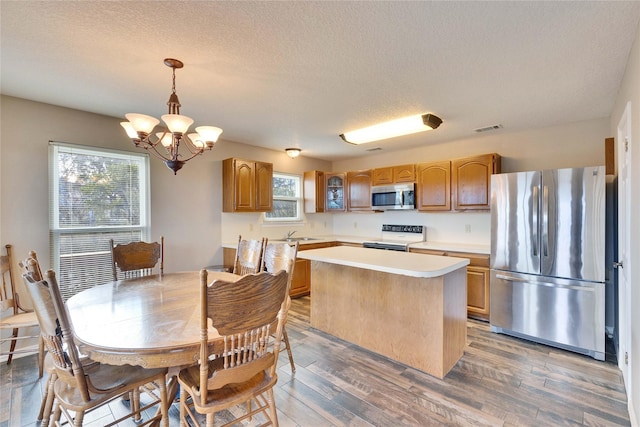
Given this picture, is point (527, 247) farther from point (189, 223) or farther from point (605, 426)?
point (189, 223)

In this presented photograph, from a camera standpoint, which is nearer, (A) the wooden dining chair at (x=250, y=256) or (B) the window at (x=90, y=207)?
(A) the wooden dining chair at (x=250, y=256)

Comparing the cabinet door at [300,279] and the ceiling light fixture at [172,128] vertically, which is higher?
the ceiling light fixture at [172,128]

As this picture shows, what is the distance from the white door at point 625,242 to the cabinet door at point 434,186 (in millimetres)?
1814

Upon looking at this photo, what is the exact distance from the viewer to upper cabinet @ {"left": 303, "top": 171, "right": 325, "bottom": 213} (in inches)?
211

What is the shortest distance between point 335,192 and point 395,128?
2.16 m

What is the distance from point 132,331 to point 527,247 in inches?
138

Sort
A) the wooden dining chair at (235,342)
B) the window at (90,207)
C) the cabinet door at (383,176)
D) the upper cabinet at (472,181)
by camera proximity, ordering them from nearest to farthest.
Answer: the wooden dining chair at (235,342), the window at (90,207), the upper cabinet at (472,181), the cabinet door at (383,176)

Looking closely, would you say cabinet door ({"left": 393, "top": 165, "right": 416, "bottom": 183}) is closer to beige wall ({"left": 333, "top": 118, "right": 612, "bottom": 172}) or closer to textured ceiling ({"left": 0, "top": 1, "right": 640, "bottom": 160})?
beige wall ({"left": 333, "top": 118, "right": 612, "bottom": 172})

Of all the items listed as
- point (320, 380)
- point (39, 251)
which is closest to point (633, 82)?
point (320, 380)

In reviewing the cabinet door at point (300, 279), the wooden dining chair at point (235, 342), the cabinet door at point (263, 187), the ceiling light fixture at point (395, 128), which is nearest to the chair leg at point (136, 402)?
the wooden dining chair at point (235, 342)

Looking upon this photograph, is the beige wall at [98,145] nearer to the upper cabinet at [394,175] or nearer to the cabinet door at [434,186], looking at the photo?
the upper cabinet at [394,175]

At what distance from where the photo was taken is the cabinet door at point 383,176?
477 cm

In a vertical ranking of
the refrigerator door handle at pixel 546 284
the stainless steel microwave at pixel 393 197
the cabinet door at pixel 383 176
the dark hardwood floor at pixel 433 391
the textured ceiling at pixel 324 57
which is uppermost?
the textured ceiling at pixel 324 57

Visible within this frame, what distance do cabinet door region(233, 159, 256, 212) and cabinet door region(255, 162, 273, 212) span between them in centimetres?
5
